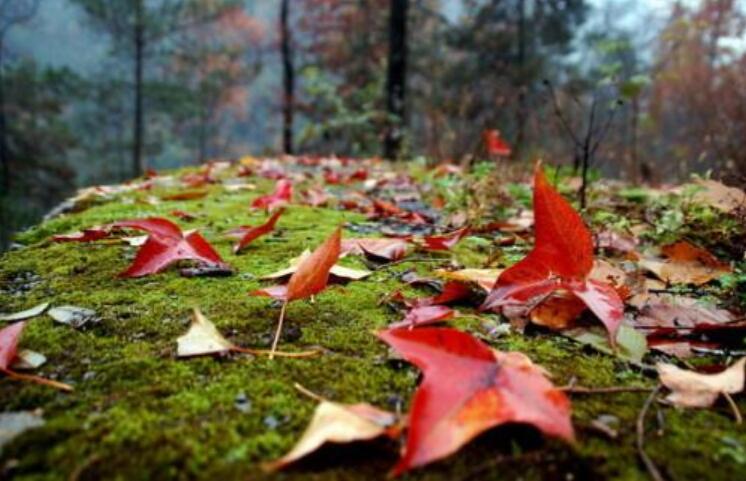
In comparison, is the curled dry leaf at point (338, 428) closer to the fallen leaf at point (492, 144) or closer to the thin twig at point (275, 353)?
the thin twig at point (275, 353)

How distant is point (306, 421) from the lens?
74 centimetres

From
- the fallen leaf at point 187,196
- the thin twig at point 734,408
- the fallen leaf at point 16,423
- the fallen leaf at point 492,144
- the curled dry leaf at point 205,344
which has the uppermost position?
the fallen leaf at point 492,144

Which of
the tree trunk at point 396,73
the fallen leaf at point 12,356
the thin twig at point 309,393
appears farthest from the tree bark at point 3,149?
the thin twig at point 309,393

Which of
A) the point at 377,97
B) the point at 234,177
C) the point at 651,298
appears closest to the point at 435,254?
the point at 651,298

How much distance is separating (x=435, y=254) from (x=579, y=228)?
0.77m

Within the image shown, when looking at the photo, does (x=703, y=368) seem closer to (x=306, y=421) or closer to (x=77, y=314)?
(x=306, y=421)

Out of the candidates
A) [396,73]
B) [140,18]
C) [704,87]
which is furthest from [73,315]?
[140,18]

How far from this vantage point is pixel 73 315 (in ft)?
3.59

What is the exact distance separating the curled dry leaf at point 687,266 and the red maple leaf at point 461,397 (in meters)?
0.98

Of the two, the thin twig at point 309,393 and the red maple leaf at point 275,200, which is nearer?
the thin twig at point 309,393

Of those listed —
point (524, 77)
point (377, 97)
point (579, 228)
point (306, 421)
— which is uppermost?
point (524, 77)

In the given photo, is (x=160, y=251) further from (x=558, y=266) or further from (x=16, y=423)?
(x=558, y=266)

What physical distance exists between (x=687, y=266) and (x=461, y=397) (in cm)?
122

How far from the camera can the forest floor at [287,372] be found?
2.16 feet
